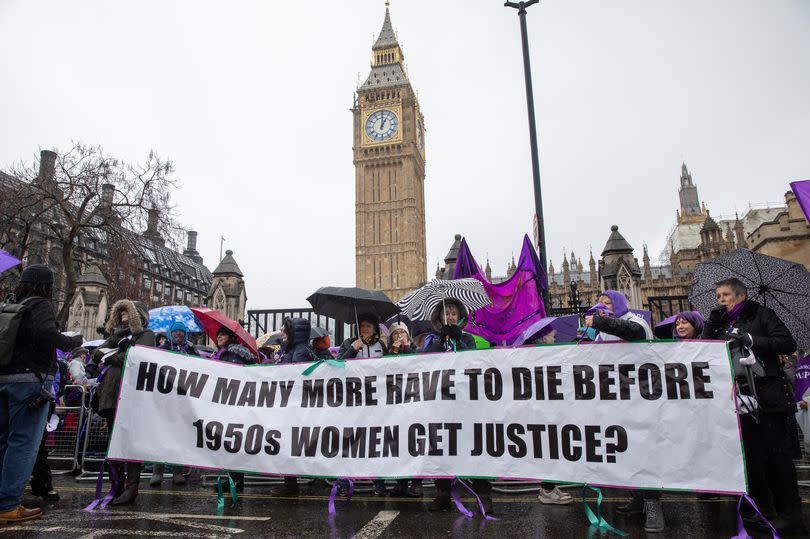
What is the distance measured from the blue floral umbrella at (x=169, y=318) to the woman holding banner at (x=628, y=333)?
5.64m

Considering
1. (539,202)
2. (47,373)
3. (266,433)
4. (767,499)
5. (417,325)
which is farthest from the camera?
(417,325)

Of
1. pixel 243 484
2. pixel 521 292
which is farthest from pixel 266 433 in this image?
pixel 521 292

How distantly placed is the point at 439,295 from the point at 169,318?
4118 millimetres

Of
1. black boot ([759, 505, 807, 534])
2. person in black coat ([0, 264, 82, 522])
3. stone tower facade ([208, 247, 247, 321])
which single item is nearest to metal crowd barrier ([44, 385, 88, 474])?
person in black coat ([0, 264, 82, 522])

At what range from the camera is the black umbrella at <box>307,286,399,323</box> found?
6.76m

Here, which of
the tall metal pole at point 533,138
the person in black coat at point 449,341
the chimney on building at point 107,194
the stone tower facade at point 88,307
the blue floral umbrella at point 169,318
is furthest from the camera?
the chimney on building at point 107,194

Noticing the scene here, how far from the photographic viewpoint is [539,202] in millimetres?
7918

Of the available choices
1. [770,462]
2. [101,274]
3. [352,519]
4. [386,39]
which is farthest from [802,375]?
[386,39]

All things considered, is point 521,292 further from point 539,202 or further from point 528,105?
point 528,105

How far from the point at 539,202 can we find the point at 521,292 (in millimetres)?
1493

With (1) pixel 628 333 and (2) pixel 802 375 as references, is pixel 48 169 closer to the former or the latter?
(1) pixel 628 333

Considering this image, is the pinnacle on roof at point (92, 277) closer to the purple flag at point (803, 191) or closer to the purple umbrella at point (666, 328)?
the purple umbrella at point (666, 328)

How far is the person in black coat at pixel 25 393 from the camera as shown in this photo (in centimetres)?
412

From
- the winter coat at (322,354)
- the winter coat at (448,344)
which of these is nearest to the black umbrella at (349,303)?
the winter coat at (322,354)
